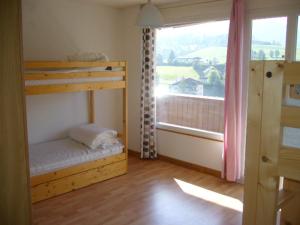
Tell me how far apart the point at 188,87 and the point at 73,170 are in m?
2.02

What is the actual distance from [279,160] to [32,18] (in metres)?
3.54

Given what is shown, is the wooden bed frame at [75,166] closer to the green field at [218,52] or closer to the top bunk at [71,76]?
the top bunk at [71,76]

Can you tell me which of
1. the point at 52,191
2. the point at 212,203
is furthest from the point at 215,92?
the point at 52,191

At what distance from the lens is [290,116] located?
140 cm

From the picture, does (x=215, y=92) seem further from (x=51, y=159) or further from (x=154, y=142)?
(x=51, y=159)

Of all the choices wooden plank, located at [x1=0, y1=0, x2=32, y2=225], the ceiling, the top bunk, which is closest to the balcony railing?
the top bunk

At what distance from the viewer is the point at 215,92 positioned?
13.5ft

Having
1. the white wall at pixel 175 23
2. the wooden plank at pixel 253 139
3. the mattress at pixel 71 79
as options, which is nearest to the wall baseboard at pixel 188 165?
the white wall at pixel 175 23

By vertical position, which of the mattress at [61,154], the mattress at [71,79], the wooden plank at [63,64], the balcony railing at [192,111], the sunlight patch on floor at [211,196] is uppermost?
the wooden plank at [63,64]

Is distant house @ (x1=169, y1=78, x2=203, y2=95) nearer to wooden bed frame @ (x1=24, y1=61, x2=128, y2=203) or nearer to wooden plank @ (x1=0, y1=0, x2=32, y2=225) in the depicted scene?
wooden bed frame @ (x1=24, y1=61, x2=128, y2=203)

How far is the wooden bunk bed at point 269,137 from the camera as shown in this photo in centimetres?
141

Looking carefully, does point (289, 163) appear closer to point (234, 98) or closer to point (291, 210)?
point (291, 210)

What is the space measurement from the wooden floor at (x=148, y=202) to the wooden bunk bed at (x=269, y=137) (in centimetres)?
142

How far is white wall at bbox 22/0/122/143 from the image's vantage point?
396 centimetres
